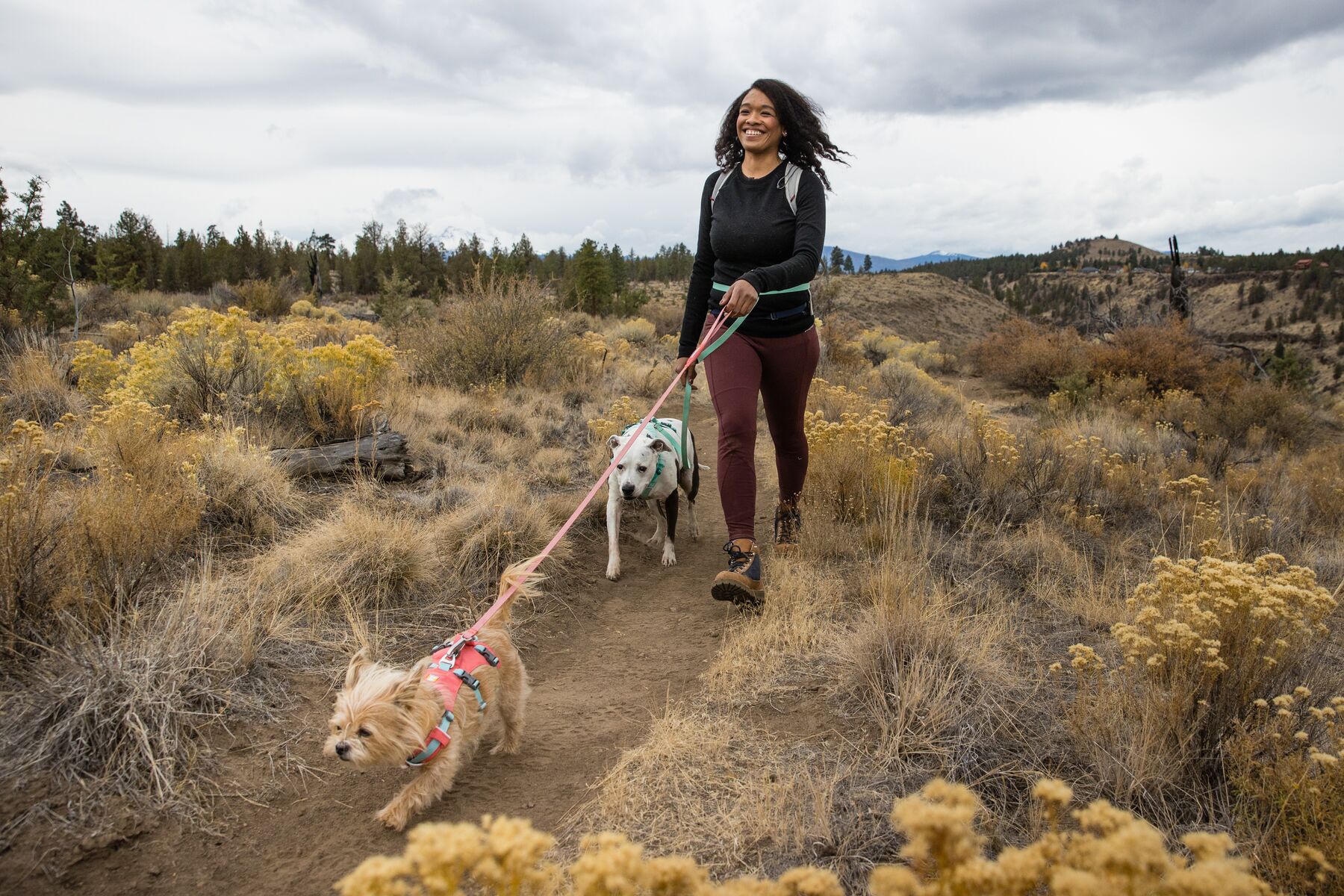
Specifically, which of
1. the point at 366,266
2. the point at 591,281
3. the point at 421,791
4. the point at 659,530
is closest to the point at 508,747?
the point at 421,791

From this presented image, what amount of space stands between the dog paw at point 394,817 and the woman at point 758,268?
184 centimetres

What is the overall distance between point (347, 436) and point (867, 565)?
4523 millimetres

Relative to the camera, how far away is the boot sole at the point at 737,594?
12.5 feet

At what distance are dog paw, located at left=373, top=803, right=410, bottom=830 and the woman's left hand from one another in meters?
2.55

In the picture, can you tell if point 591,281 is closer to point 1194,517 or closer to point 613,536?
point 613,536

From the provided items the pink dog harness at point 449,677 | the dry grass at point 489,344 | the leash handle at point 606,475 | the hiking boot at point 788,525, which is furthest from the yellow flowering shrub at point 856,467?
the dry grass at point 489,344

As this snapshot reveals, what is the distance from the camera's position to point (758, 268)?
12.4ft

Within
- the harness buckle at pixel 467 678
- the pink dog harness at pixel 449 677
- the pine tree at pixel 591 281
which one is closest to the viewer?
the pink dog harness at pixel 449 677

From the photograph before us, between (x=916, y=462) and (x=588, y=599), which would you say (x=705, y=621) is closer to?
(x=588, y=599)

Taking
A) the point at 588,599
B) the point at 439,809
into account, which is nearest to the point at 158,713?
the point at 439,809

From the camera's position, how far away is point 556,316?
488 inches

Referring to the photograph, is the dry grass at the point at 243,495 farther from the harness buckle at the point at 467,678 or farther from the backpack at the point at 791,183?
the backpack at the point at 791,183

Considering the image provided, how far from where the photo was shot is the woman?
12.6ft

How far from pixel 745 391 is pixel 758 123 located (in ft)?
4.76
